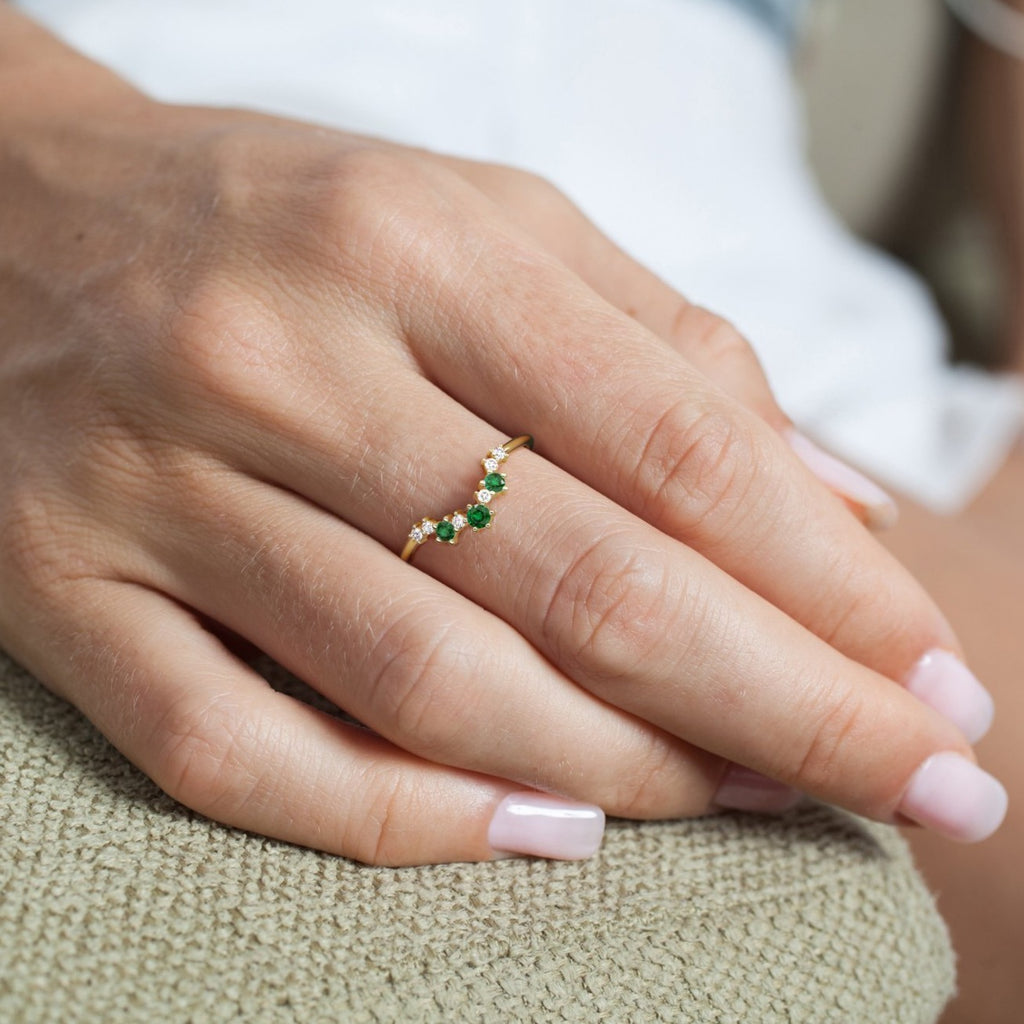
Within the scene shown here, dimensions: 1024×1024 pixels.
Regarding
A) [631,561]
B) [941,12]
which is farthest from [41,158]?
[941,12]

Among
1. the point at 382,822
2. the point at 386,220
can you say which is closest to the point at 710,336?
the point at 386,220

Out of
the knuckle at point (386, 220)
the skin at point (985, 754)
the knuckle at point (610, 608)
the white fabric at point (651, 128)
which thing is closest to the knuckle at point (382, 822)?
the knuckle at point (610, 608)

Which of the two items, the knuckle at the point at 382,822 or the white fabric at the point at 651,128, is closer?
the knuckle at the point at 382,822

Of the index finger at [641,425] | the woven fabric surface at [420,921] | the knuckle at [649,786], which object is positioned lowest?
the woven fabric surface at [420,921]

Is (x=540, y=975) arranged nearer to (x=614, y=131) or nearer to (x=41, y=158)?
(x=41, y=158)

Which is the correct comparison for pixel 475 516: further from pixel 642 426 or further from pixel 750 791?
pixel 750 791

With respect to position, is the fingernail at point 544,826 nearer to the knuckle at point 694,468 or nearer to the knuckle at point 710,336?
the knuckle at point 694,468
